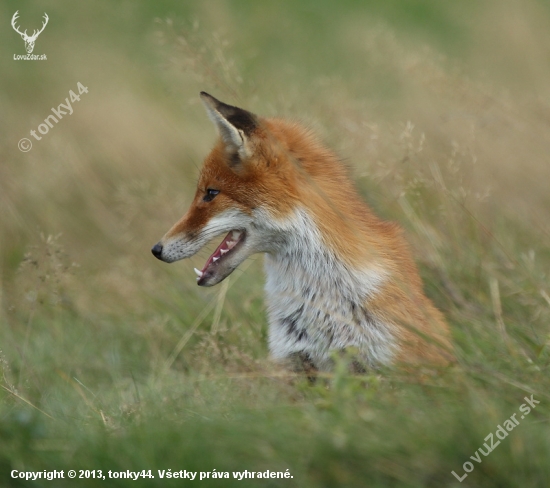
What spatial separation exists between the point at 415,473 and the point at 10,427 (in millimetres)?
2084

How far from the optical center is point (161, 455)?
11.2 ft

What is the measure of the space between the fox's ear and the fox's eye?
0.29m

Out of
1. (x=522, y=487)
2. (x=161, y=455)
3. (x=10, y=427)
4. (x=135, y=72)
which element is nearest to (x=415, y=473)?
(x=522, y=487)

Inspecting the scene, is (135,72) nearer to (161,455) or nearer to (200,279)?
(200,279)

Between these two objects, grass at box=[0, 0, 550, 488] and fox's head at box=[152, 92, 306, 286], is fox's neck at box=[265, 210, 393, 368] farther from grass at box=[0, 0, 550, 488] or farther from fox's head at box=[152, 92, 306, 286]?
grass at box=[0, 0, 550, 488]

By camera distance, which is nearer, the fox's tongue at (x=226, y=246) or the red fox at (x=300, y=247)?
the red fox at (x=300, y=247)

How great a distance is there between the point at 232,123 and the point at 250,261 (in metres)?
2.66

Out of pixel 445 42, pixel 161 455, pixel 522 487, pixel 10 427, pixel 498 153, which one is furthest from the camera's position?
pixel 445 42

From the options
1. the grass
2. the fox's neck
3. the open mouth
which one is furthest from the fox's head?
the grass

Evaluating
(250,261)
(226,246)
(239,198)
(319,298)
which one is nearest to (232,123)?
(239,198)

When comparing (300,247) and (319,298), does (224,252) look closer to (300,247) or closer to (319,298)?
(300,247)

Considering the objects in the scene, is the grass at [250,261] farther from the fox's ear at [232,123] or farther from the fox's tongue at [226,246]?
the fox's tongue at [226,246]

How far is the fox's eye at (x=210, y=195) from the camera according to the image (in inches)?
194

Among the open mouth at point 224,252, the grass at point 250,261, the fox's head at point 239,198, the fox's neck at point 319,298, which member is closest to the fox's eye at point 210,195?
the fox's head at point 239,198
